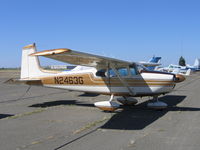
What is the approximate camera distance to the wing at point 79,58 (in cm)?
562

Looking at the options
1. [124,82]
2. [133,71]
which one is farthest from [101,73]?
[133,71]

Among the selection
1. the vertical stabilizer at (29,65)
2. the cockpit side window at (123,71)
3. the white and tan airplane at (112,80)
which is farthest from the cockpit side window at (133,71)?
the vertical stabilizer at (29,65)

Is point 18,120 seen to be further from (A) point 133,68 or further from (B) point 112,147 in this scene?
(A) point 133,68

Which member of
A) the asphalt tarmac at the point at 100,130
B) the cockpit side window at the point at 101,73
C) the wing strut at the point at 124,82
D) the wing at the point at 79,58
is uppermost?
the wing at the point at 79,58

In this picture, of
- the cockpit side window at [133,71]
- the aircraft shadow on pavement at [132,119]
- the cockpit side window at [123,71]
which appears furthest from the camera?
the cockpit side window at [123,71]

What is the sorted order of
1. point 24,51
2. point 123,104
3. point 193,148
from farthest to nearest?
point 24,51 → point 123,104 → point 193,148

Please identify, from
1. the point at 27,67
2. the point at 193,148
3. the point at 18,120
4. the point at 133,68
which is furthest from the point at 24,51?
the point at 193,148

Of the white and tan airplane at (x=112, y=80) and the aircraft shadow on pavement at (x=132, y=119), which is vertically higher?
the white and tan airplane at (x=112, y=80)

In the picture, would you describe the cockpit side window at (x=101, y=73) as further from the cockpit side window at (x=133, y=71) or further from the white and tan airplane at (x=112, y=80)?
the cockpit side window at (x=133, y=71)

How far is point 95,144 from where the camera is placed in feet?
15.9

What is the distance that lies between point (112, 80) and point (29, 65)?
4.16 metres

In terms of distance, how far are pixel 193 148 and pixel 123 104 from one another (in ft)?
18.4

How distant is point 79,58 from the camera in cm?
759

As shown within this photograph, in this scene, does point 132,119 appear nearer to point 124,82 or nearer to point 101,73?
point 124,82
